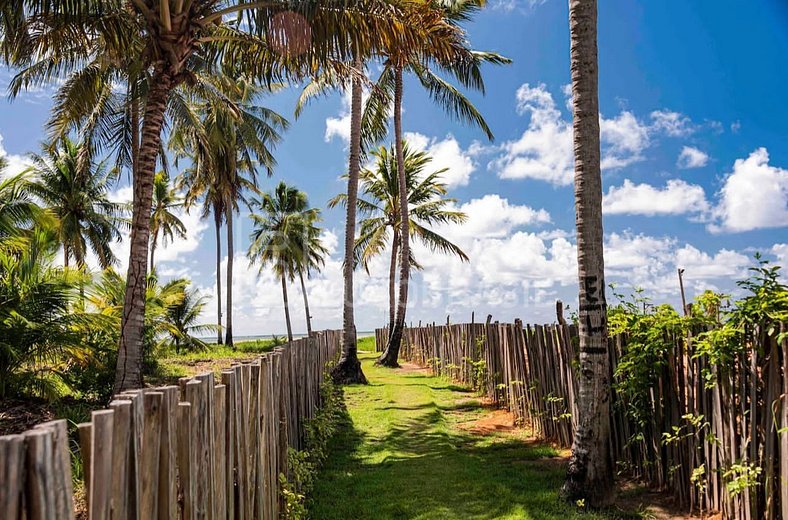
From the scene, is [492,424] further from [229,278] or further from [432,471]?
[229,278]

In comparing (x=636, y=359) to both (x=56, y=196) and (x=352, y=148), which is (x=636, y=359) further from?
(x=56, y=196)

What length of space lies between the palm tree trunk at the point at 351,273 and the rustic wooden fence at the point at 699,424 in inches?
247

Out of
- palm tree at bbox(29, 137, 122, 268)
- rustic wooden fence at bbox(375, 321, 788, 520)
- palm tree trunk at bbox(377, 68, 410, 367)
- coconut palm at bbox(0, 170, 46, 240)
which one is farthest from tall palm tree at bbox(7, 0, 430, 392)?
palm tree at bbox(29, 137, 122, 268)

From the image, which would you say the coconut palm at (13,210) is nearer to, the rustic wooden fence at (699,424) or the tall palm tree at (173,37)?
the tall palm tree at (173,37)

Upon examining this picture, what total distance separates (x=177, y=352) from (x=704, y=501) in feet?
64.4

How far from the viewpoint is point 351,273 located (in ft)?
44.0

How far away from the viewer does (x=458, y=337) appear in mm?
13477

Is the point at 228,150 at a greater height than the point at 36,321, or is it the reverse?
the point at 228,150

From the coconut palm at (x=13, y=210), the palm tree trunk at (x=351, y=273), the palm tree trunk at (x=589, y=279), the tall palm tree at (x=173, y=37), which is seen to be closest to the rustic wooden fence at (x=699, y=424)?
the palm tree trunk at (x=589, y=279)

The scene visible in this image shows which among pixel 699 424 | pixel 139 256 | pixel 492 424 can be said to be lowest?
pixel 492 424

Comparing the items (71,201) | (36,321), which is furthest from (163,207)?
(36,321)

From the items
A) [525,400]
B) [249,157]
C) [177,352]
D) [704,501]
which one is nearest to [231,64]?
[525,400]

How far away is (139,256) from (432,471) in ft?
15.5

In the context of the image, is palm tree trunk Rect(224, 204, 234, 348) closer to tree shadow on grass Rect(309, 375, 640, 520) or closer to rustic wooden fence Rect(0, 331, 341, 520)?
tree shadow on grass Rect(309, 375, 640, 520)
